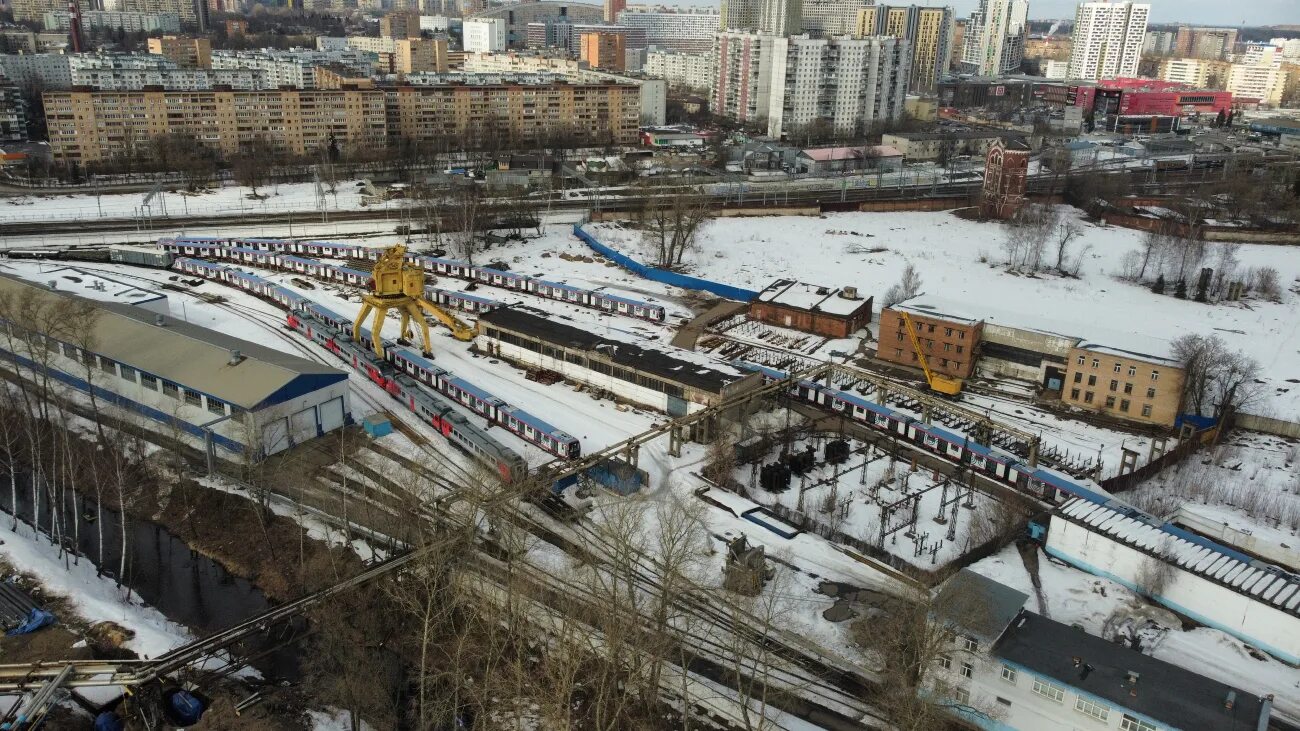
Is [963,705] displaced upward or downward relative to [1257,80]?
downward

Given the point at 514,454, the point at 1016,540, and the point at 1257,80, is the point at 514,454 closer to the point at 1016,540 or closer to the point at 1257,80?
the point at 1016,540

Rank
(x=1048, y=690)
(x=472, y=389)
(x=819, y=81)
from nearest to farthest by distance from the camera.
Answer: (x=1048, y=690), (x=472, y=389), (x=819, y=81)

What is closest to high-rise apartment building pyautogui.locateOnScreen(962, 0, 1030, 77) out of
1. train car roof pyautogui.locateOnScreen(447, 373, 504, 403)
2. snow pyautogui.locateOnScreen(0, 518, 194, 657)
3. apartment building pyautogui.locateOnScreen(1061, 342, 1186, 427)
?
apartment building pyautogui.locateOnScreen(1061, 342, 1186, 427)

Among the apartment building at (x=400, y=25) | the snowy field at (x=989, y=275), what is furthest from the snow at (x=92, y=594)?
the apartment building at (x=400, y=25)

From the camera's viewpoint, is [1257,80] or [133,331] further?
[1257,80]

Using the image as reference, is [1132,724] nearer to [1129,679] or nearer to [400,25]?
[1129,679]

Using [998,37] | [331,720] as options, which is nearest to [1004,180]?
[331,720]

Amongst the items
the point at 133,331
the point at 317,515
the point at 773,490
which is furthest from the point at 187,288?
the point at 773,490
